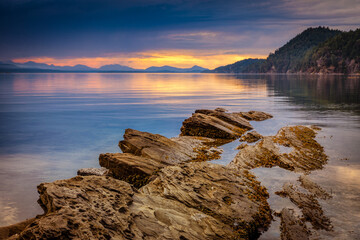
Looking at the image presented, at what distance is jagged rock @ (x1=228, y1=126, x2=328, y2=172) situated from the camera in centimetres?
1436

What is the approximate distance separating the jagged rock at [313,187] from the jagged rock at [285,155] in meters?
1.39

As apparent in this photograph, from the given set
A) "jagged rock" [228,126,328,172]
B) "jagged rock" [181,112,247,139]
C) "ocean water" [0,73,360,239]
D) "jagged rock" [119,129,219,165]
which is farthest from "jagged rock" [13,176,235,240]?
"jagged rock" [181,112,247,139]

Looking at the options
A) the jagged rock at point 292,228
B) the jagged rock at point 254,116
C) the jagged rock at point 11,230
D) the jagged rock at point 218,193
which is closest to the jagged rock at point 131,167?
the jagged rock at point 218,193

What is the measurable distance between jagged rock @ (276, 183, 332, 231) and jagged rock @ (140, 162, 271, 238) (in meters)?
1.04

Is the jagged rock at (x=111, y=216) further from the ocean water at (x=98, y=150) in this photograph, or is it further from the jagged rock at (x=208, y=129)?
the jagged rock at (x=208, y=129)

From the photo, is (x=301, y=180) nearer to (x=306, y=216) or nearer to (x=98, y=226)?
(x=306, y=216)

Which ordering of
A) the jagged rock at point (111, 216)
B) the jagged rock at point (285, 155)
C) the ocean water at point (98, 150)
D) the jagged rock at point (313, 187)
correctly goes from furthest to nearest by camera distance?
the jagged rock at point (285, 155) → the jagged rock at point (313, 187) → the ocean water at point (98, 150) → the jagged rock at point (111, 216)

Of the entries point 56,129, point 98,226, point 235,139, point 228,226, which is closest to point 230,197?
point 228,226

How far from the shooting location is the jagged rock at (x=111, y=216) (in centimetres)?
656

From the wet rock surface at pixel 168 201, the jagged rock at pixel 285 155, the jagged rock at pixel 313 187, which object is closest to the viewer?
the wet rock surface at pixel 168 201

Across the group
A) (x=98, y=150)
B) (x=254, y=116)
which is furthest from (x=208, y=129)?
(x=254, y=116)

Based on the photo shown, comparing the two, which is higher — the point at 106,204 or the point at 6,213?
the point at 106,204

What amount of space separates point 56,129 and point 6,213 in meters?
20.6

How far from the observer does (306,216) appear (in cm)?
930
